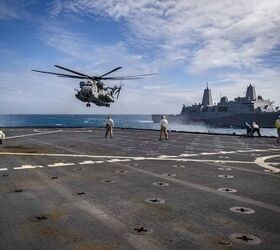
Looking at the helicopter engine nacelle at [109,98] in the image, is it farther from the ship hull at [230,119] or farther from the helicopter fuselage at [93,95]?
the ship hull at [230,119]

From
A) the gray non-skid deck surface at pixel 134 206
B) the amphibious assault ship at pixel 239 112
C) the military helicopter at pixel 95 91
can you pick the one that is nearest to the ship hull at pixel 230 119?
the amphibious assault ship at pixel 239 112

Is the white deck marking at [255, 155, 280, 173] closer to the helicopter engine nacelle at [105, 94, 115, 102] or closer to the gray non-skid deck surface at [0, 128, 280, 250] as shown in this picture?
the gray non-skid deck surface at [0, 128, 280, 250]

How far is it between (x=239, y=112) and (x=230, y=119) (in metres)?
3.54

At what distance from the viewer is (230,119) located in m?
96.9

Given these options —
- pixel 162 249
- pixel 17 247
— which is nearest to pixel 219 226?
pixel 162 249

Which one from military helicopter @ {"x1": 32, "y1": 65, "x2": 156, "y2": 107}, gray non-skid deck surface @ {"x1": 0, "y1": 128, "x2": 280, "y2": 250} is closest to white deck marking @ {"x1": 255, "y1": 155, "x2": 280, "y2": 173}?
gray non-skid deck surface @ {"x1": 0, "y1": 128, "x2": 280, "y2": 250}

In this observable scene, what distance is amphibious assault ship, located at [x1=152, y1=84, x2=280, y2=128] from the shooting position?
91.5 m

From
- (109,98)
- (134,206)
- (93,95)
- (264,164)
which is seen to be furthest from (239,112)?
(134,206)

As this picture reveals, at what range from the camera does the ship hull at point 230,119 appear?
90375 millimetres

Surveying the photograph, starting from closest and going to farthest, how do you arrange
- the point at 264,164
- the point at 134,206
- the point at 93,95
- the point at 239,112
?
the point at 134,206 → the point at 264,164 → the point at 93,95 → the point at 239,112

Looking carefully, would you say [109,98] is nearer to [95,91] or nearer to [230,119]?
[95,91]

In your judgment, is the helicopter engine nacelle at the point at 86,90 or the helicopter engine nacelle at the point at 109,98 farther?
the helicopter engine nacelle at the point at 109,98

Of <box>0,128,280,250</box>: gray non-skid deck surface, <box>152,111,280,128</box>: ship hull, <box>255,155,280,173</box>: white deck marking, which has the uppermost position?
<box>152,111,280,128</box>: ship hull

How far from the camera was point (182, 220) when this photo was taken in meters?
5.60
